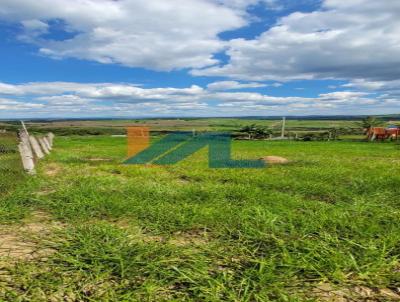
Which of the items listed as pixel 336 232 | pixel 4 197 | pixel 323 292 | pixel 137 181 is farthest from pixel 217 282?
pixel 137 181

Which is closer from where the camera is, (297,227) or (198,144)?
(297,227)

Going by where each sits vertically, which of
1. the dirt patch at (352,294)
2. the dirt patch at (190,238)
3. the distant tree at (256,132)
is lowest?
the distant tree at (256,132)

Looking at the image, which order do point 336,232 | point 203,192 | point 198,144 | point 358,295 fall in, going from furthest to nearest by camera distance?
point 198,144 < point 203,192 < point 336,232 < point 358,295

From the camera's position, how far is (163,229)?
14.1 feet

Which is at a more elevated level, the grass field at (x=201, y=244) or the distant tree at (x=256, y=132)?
the grass field at (x=201, y=244)

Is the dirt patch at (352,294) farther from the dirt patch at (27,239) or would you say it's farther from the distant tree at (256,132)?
the distant tree at (256,132)

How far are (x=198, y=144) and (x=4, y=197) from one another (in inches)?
567

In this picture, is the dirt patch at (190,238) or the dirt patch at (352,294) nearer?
the dirt patch at (352,294)

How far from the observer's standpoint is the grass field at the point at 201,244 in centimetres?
282

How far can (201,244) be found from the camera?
12.3ft

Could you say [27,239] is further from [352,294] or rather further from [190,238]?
[352,294]

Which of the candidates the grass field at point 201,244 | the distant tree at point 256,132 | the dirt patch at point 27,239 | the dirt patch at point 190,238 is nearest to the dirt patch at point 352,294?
the grass field at point 201,244

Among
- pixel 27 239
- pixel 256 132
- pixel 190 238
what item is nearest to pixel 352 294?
pixel 190 238

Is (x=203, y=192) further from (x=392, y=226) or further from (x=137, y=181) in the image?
(x=392, y=226)
